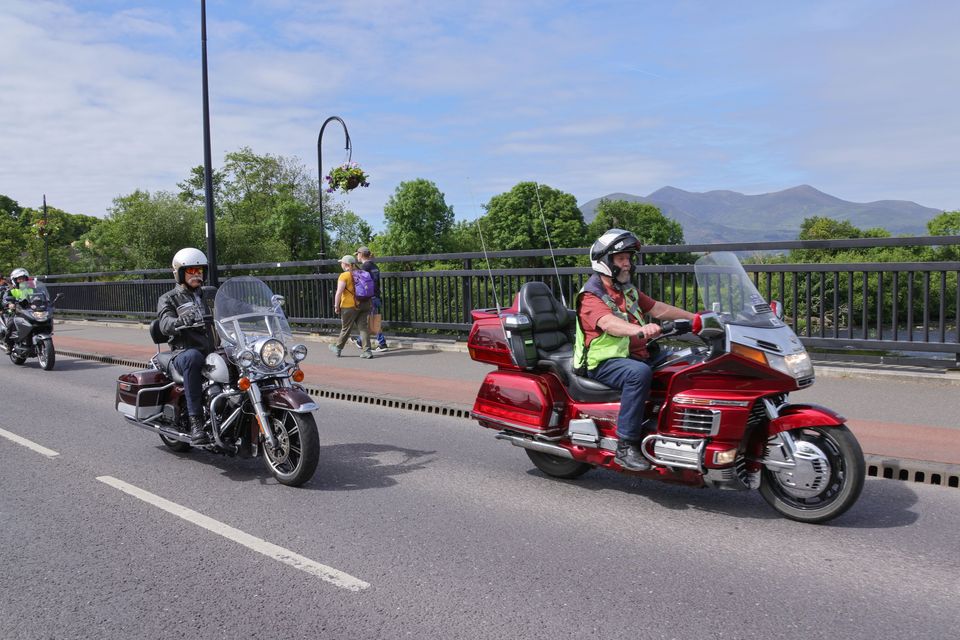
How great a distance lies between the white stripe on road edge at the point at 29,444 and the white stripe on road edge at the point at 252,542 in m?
1.39

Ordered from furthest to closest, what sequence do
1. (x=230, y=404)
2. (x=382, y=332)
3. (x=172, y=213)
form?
1. (x=172, y=213)
2. (x=382, y=332)
3. (x=230, y=404)

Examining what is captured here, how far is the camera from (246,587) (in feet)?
12.6

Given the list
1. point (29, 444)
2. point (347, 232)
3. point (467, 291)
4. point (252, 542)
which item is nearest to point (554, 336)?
point (252, 542)

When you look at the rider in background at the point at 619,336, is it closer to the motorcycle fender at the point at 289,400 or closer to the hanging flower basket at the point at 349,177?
the motorcycle fender at the point at 289,400

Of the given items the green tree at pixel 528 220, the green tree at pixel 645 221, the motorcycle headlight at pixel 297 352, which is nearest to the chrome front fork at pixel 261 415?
the motorcycle headlight at pixel 297 352

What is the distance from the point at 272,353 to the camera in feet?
19.0

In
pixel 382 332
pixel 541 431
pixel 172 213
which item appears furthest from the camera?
pixel 172 213

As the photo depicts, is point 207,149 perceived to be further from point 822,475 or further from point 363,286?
point 822,475

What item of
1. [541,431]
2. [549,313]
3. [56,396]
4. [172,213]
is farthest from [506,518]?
[172,213]

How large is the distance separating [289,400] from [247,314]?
954mm

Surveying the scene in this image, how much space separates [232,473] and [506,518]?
99.5 inches

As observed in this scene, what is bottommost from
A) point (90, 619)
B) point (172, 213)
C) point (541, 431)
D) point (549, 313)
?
point (90, 619)

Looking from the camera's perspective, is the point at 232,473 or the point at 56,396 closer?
the point at 232,473

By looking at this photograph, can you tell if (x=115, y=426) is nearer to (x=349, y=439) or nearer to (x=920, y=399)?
(x=349, y=439)
